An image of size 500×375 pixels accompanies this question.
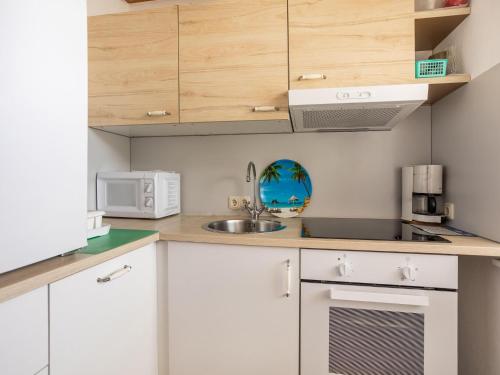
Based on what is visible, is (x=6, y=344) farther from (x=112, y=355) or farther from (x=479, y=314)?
(x=479, y=314)

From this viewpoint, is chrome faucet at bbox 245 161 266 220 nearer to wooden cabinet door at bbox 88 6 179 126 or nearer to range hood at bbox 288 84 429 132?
range hood at bbox 288 84 429 132

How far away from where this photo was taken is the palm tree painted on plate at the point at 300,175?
1841mm

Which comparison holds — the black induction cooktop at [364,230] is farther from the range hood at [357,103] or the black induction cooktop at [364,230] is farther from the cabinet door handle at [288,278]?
the range hood at [357,103]

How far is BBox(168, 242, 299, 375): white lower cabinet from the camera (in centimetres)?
125

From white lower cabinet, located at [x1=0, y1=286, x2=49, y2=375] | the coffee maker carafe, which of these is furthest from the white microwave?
the coffee maker carafe

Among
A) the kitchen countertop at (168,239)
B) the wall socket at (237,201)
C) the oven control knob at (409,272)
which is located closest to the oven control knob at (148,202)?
the kitchen countertop at (168,239)

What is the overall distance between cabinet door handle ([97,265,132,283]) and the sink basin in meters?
0.61

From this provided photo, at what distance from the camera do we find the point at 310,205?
1843 mm

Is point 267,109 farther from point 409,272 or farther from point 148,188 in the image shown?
point 409,272

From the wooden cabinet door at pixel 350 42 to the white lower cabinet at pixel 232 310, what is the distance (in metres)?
0.91

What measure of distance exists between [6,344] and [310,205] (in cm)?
156

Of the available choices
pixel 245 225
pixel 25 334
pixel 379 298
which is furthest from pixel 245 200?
pixel 25 334

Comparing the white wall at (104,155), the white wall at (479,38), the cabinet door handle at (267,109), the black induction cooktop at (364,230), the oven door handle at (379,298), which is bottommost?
the oven door handle at (379,298)

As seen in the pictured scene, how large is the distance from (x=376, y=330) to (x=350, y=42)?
134cm
